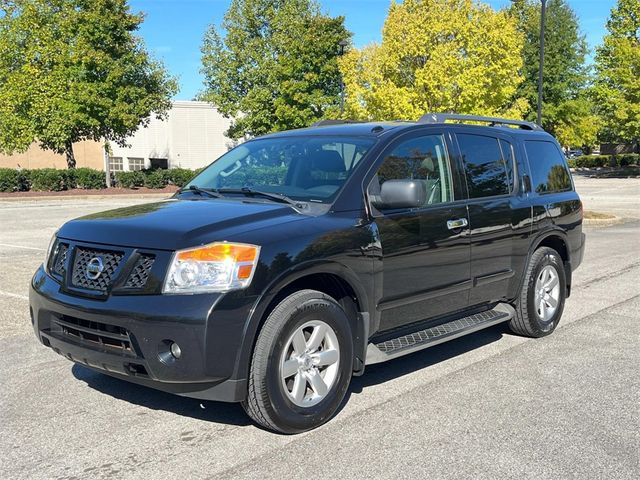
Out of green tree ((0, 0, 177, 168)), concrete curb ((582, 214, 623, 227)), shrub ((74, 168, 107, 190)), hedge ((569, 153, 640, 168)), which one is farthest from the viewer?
hedge ((569, 153, 640, 168))

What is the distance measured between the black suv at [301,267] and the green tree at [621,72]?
40.6 metres

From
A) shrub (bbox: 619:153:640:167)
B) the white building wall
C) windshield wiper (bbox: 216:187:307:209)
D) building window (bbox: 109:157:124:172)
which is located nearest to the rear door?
windshield wiper (bbox: 216:187:307:209)

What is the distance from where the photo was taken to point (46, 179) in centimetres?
3186

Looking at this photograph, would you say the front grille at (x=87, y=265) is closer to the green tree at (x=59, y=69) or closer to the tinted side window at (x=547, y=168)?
the tinted side window at (x=547, y=168)

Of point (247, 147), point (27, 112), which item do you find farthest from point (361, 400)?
point (27, 112)

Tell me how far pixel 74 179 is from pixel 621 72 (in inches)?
1313

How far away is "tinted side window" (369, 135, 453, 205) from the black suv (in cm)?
1

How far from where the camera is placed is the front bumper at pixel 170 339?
139 inches

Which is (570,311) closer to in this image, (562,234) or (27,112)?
(562,234)

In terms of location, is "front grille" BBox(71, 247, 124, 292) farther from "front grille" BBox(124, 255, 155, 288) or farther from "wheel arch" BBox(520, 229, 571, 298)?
"wheel arch" BBox(520, 229, 571, 298)

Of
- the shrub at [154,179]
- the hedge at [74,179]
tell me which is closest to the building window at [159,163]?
the hedge at [74,179]

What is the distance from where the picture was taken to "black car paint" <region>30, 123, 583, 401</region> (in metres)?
3.60

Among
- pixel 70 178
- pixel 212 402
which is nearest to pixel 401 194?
pixel 212 402

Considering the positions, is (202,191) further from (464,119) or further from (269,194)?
(464,119)
